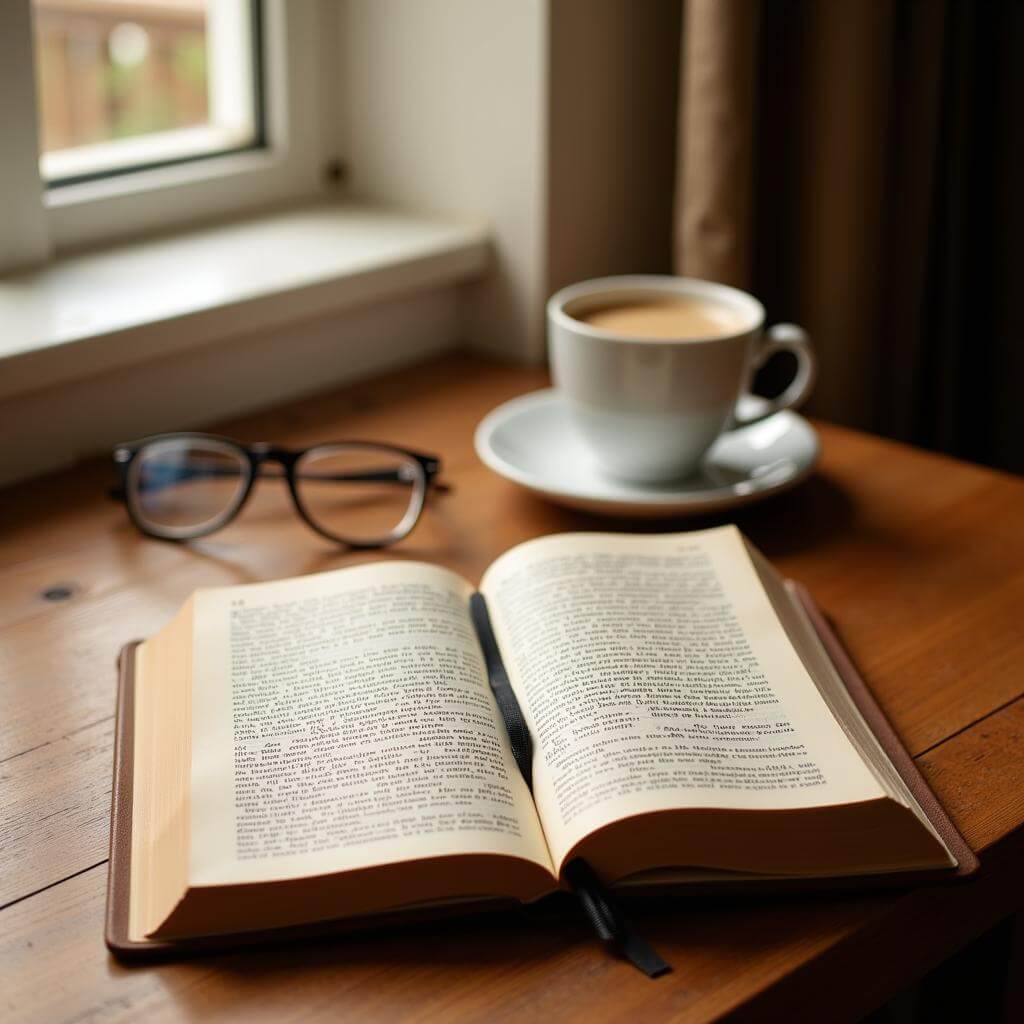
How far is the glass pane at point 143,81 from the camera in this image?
1140 mm

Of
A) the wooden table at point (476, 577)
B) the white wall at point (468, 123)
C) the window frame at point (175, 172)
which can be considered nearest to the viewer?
the wooden table at point (476, 577)

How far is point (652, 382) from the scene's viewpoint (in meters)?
0.83

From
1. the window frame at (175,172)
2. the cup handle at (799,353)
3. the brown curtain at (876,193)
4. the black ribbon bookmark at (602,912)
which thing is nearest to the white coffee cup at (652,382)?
the cup handle at (799,353)

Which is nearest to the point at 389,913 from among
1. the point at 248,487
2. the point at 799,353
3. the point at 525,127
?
the point at 248,487

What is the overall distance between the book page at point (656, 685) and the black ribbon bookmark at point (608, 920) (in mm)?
12

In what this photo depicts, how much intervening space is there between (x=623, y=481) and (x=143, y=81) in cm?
69

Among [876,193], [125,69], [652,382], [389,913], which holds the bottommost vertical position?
[389,913]

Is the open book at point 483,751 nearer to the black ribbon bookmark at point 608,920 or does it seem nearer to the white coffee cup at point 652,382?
the black ribbon bookmark at point 608,920

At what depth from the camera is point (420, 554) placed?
2.71 ft

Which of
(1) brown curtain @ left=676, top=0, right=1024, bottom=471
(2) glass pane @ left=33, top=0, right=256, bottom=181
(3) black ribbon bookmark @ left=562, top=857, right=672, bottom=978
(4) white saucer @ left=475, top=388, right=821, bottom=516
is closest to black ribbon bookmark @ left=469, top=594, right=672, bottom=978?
(3) black ribbon bookmark @ left=562, top=857, right=672, bottom=978

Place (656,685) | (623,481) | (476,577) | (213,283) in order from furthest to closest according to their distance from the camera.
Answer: (213,283) → (623,481) → (476,577) → (656,685)

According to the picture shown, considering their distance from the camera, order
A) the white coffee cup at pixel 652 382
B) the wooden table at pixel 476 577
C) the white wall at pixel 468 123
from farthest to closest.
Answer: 1. the white wall at pixel 468 123
2. the white coffee cup at pixel 652 382
3. the wooden table at pixel 476 577

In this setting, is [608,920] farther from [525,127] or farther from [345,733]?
[525,127]

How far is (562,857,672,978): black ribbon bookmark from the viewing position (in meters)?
0.49
